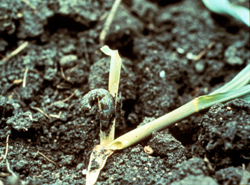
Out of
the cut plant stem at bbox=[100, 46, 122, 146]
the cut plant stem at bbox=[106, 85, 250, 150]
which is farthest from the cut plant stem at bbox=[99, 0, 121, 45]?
the cut plant stem at bbox=[106, 85, 250, 150]

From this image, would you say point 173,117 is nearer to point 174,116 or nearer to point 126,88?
point 174,116

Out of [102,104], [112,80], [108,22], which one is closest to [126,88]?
[112,80]

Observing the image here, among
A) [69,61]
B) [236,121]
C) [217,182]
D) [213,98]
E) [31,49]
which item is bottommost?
[217,182]

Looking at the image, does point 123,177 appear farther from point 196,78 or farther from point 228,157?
point 196,78

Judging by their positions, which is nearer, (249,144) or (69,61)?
(249,144)

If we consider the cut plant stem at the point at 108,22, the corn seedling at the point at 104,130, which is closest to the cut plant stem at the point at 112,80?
the corn seedling at the point at 104,130

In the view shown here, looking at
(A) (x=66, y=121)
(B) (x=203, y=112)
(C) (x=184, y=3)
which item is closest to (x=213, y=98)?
(B) (x=203, y=112)
